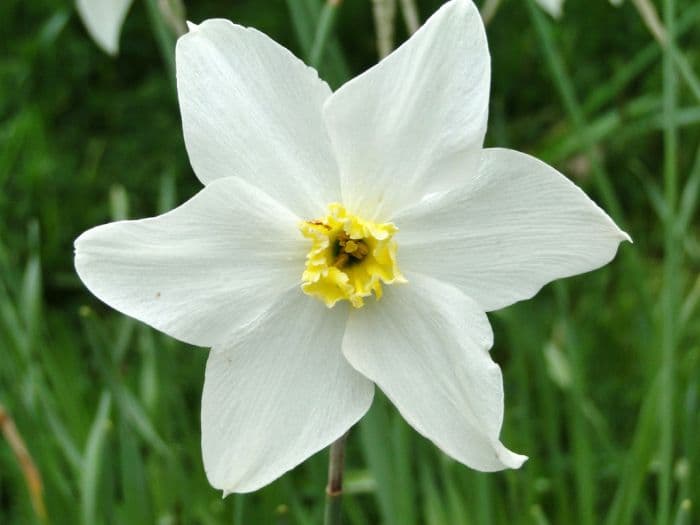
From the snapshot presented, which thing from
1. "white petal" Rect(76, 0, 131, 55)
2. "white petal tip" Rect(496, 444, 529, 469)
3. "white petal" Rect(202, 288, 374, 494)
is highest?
"white petal" Rect(76, 0, 131, 55)

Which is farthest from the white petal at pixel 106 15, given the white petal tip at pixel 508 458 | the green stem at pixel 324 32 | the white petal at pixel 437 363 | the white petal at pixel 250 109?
the white petal tip at pixel 508 458

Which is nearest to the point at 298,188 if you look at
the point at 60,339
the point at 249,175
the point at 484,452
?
the point at 249,175

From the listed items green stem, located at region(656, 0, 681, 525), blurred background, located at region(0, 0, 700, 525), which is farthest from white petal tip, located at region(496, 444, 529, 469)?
green stem, located at region(656, 0, 681, 525)

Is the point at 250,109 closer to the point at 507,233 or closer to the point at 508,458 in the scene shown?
the point at 507,233

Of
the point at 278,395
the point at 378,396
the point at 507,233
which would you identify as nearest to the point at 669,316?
the point at 378,396

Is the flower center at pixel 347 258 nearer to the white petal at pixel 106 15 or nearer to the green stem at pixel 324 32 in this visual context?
the green stem at pixel 324 32

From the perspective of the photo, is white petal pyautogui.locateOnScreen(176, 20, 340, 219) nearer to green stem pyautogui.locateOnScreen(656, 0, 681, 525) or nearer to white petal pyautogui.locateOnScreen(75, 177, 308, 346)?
white petal pyautogui.locateOnScreen(75, 177, 308, 346)
